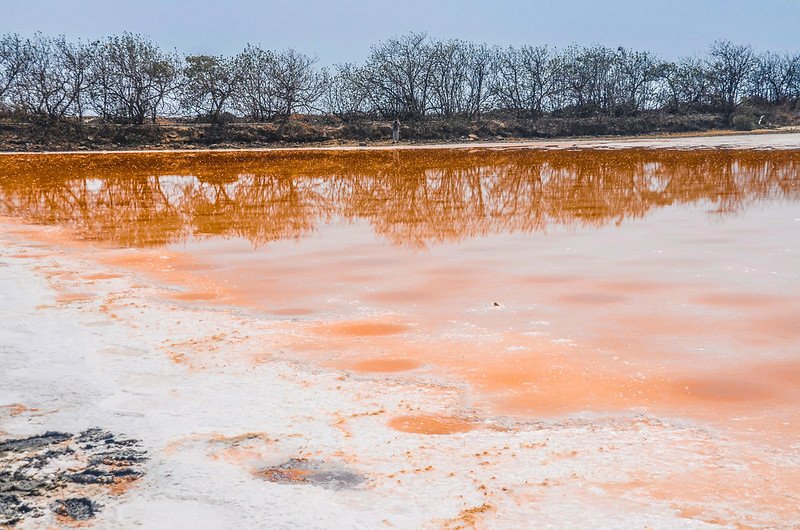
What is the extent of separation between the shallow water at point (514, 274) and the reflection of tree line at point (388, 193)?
101 mm

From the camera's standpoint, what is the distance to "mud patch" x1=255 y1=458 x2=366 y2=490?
3742mm

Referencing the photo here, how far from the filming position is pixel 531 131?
5097 centimetres

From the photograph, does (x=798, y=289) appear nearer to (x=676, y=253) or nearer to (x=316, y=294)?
(x=676, y=253)

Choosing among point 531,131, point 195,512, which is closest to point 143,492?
point 195,512

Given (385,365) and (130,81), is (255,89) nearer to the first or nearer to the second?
(130,81)

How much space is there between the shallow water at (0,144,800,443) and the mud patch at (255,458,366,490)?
2.23 ft

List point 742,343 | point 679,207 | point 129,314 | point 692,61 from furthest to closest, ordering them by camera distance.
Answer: point 692,61, point 679,207, point 129,314, point 742,343

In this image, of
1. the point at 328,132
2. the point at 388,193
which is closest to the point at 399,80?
the point at 328,132

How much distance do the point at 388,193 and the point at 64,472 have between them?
13.6 meters

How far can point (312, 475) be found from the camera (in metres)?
3.83

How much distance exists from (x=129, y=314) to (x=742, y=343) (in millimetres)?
4931

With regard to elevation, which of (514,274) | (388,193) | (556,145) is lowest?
(514,274)

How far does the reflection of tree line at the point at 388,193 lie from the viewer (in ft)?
41.2

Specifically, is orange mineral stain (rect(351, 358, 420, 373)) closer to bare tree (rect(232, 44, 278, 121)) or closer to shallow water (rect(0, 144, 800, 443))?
shallow water (rect(0, 144, 800, 443))
